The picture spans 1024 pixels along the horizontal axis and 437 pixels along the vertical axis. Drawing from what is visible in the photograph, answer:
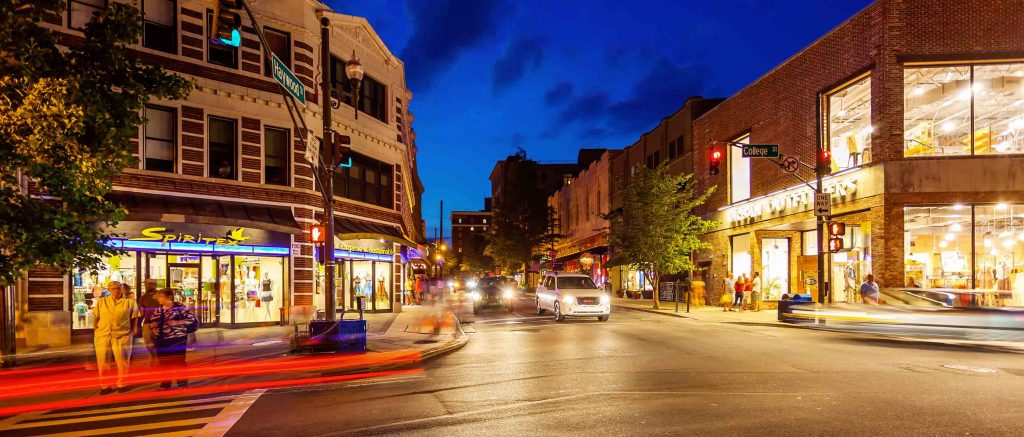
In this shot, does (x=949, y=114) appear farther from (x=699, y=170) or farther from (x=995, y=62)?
(x=699, y=170)

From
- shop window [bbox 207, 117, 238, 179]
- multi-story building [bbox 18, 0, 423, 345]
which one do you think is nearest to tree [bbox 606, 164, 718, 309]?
multi-story building [bbox 18, 0, 423, 345]

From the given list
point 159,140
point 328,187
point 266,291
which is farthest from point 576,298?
point 159,140

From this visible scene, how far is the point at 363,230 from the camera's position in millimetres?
26000

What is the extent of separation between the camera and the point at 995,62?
2200cm

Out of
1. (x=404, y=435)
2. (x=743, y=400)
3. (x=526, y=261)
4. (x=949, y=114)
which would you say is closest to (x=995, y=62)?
(x=949, y=114)

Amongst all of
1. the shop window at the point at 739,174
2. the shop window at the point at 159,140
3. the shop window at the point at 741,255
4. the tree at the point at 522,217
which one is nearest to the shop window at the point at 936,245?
the shop window at the point at 741,255

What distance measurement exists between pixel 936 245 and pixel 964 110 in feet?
14.6

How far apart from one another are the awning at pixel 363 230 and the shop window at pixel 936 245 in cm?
1824

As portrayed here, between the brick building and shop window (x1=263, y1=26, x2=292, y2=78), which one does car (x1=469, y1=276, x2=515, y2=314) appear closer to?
shop window (x1=263, y1=26, x2=292, y2=78)

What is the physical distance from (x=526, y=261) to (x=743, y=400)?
222ft

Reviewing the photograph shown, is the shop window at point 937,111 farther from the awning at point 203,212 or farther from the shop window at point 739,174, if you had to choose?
the awning at point 203,212

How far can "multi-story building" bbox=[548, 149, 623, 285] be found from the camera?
5519 centimetres

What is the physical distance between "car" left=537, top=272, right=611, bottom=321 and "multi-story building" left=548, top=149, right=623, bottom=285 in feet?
68.7

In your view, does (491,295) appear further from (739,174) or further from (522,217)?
(522,217)
